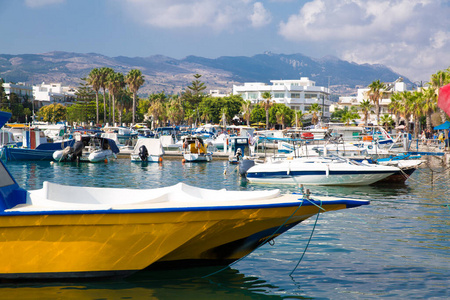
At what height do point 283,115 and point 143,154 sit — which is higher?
point 283,115

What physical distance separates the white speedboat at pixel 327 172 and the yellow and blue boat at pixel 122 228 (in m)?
15.1

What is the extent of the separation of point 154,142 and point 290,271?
1304 inches

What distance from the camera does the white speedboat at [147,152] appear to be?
40.3m

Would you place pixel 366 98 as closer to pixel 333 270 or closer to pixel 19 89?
pixel 19 89

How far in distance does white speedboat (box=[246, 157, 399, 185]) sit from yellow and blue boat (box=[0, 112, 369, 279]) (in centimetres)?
1507

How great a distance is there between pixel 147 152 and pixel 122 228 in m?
32.9

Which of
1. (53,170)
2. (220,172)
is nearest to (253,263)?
(220,172)

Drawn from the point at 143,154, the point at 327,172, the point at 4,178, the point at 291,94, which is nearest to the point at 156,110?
the point at 291,94

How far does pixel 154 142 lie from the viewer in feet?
137

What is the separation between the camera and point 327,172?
76.5 feet

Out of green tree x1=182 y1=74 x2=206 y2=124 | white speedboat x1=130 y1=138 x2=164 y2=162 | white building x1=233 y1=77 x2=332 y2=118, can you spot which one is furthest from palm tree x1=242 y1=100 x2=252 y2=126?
white speedboat x1=130 y1=138 x2=164 y2=162

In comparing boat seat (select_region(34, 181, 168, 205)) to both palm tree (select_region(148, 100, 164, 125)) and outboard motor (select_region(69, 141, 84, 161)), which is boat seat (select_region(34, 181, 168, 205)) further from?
palm tree (select_region(148, 100, 164, 125))

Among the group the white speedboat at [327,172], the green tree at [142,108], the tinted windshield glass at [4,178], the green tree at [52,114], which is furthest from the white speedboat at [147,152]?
the green tree at [52,114]

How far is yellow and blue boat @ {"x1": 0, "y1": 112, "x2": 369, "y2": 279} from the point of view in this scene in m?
7.77
